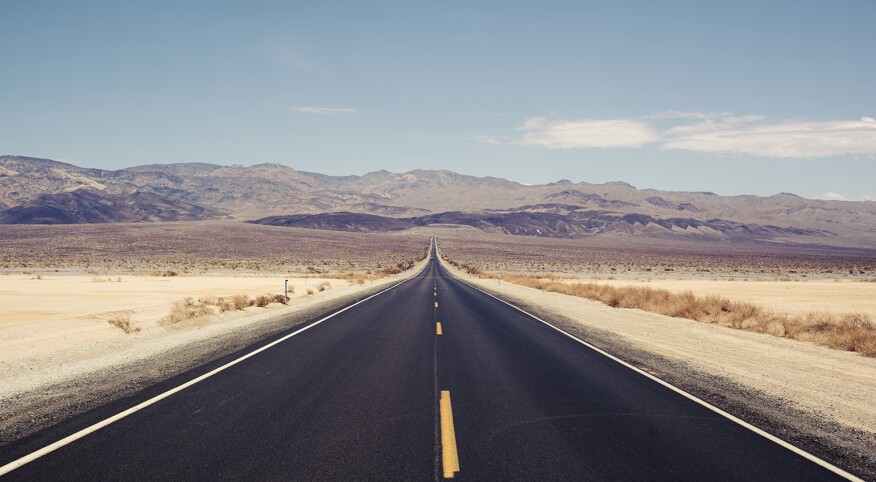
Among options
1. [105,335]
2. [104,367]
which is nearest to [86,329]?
[105,335]

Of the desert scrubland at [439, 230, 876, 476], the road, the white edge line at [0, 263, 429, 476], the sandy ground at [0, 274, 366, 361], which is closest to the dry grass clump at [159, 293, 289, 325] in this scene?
the sandy ground at [0, 274, 366, 361]

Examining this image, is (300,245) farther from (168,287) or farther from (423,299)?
(423,299)

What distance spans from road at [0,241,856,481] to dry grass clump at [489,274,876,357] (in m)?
7.97

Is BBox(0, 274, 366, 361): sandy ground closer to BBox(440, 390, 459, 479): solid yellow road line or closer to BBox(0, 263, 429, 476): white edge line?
BBox(0, 263, 429, 476): white edge line

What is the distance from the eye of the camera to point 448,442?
596 centimetres

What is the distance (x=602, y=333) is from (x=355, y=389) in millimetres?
9675

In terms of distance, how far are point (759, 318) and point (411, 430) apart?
56.0 ft

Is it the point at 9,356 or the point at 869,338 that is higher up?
the point at 869,338

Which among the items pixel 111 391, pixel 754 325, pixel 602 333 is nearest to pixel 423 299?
pixel 602 333

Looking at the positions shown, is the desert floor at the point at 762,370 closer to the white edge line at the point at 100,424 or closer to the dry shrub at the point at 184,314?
the white edge line at the point at 100,424

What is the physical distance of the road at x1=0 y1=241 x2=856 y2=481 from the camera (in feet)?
17.3

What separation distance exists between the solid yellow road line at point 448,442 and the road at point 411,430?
14mm

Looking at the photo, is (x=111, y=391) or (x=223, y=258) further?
(x=223, y=258)

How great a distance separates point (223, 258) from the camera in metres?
A: 86.6
